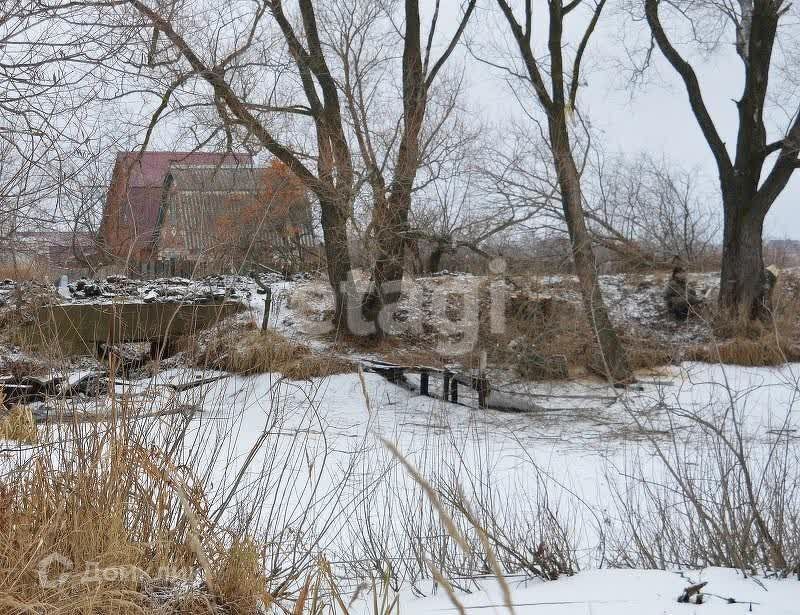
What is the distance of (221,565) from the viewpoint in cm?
267

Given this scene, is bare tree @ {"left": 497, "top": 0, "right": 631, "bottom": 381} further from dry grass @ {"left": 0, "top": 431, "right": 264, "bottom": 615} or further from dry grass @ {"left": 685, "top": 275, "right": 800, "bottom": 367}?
dry grass @ {"left": 0, "top": 431, "right": 264, "bottom": 615}

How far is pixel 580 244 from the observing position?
35.7ft

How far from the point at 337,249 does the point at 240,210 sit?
5.66 ft

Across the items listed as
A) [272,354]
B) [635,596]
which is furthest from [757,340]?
[635,596]

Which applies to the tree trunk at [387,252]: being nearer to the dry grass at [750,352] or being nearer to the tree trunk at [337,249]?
the tree trunk at [337,249]

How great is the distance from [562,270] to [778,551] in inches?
377

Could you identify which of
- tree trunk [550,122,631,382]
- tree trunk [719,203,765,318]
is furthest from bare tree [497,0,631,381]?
tree trunk [719,203,765,318]

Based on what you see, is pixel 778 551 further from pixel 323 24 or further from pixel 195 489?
pixel 323 24

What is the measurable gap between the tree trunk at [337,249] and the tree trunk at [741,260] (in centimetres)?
657

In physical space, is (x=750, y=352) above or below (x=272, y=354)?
above

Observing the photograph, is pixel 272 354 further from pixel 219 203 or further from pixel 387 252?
pixel 387 252

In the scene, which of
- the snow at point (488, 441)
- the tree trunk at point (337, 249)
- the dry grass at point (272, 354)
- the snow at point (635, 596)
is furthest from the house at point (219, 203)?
the snow at point (635, 596)

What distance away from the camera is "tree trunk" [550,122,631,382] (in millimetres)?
10805

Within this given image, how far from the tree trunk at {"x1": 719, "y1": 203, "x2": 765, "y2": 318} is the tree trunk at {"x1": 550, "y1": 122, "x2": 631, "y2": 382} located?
3669 millimetres
